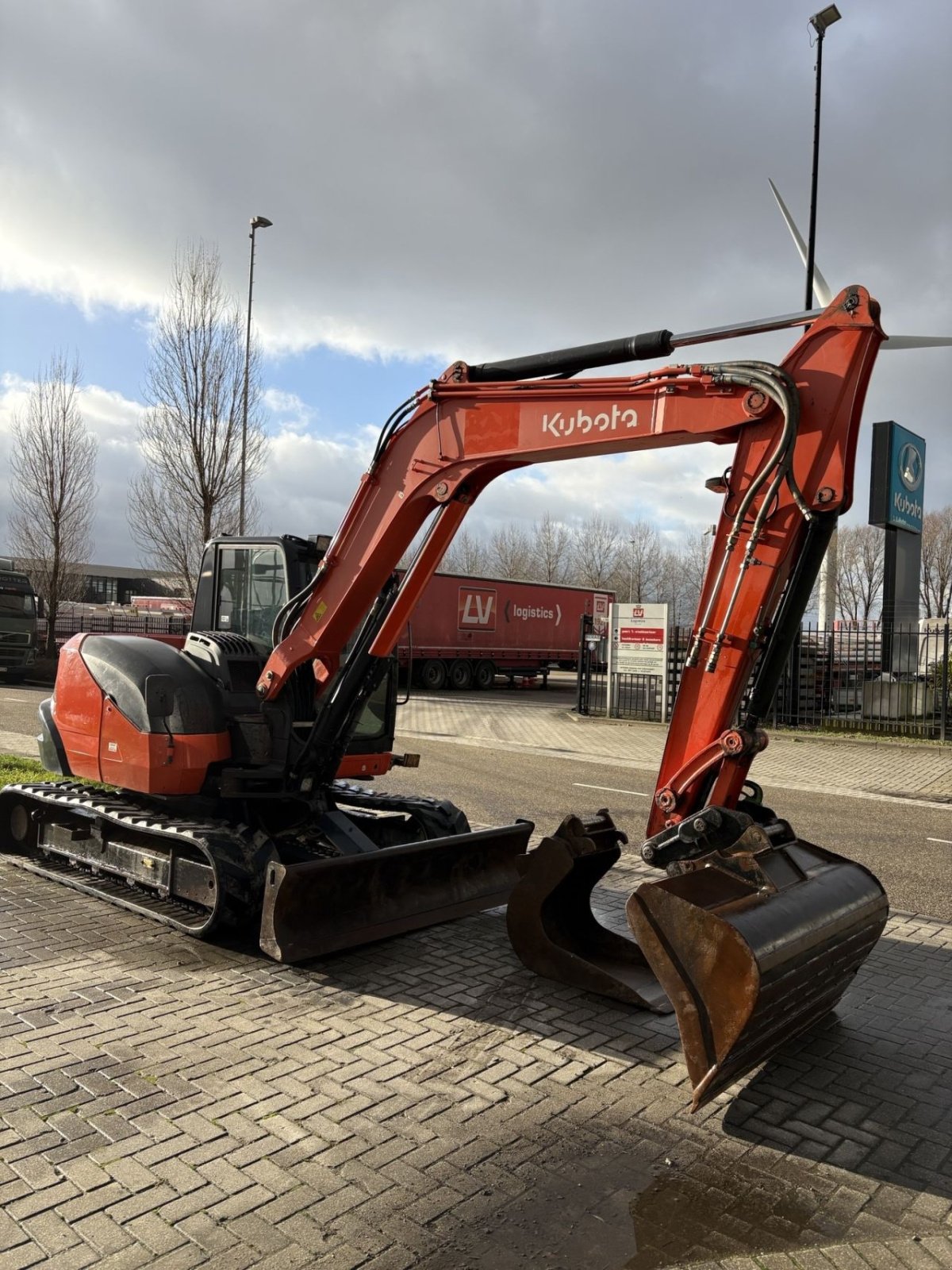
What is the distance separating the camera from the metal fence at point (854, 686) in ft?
63.0

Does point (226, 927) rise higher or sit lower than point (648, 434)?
lower

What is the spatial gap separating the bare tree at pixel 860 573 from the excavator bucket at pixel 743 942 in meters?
68.1

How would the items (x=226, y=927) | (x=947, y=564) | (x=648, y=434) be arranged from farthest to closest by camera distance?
1. (x=947, y=564)
2. (x=226, y=927)
3. (x=648, y=434)

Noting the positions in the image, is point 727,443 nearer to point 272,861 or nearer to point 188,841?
point 272,861

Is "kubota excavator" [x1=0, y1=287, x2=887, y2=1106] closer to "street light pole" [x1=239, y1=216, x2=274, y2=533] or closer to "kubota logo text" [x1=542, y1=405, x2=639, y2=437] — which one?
"kubota logo text" [x1=542, y1=405, x2=639, y2=437]

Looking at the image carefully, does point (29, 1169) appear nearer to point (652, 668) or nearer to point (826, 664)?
point (652, 668)

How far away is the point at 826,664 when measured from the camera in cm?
2067

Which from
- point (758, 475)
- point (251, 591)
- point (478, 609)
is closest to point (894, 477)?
point (478, 609)

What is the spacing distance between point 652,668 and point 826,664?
371 cm

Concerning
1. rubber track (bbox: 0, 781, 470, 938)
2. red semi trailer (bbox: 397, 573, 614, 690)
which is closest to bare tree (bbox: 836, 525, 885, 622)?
red semi trailer (bbox: 397, 573, 614, 690)

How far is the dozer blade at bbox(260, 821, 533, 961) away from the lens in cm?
554

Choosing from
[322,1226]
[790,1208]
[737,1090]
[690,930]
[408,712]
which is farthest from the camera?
[408,712]

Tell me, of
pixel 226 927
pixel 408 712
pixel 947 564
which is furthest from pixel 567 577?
pixel 226 927

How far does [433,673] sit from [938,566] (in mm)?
49305
